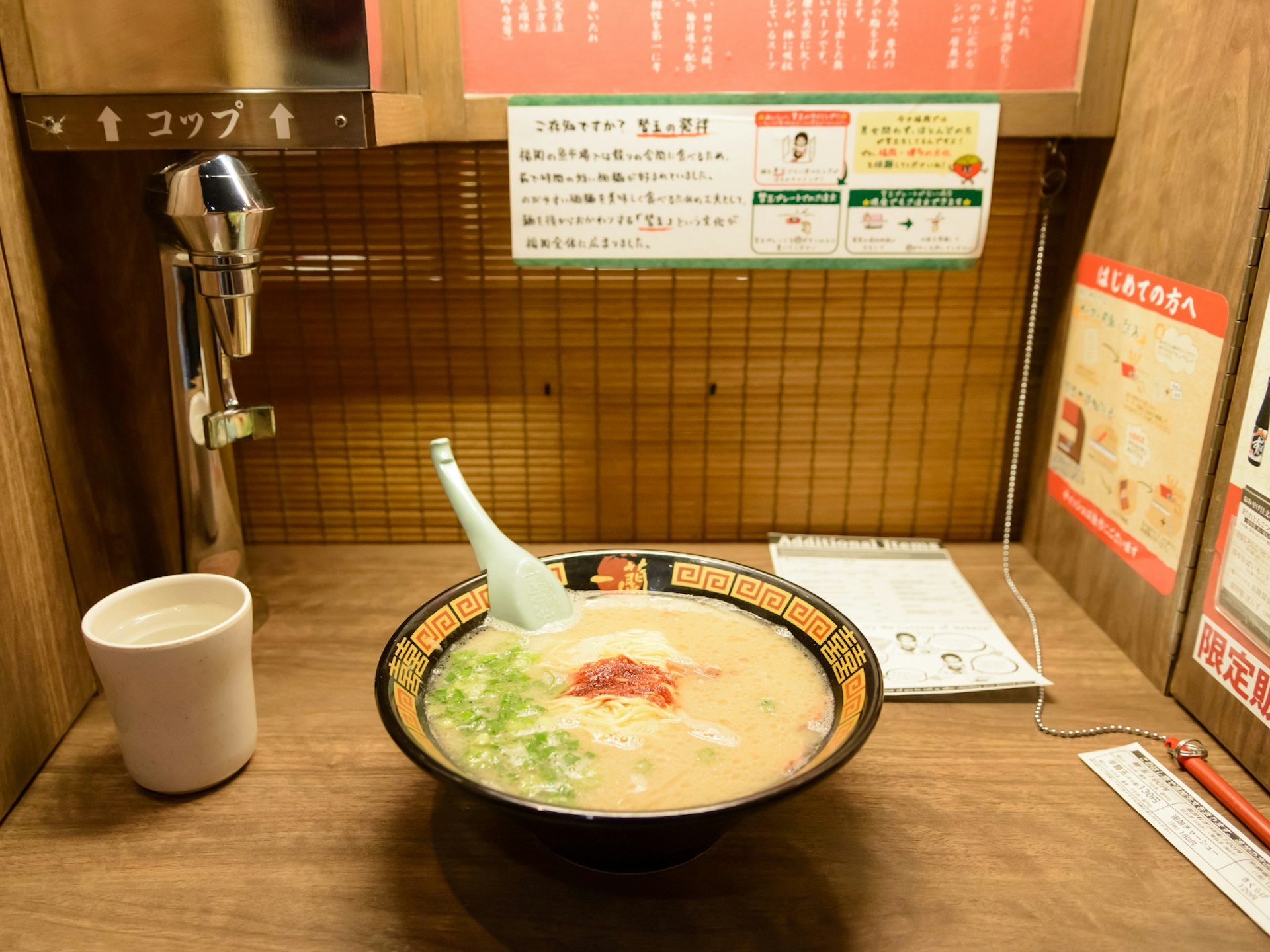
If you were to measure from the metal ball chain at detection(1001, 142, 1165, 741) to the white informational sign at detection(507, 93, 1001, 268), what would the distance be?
139mm

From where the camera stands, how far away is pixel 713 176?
1.34 m

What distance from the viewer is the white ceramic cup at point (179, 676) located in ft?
3.10

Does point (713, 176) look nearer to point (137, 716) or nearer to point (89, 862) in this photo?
point (137, 716)

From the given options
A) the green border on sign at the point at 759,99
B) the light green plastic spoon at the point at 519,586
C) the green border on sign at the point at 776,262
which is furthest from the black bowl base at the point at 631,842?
the green border on sign at the point at 759,99

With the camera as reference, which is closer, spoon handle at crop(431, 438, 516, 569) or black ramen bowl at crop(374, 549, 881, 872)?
black ramen bowl at crop(374, 549, 881, 872)

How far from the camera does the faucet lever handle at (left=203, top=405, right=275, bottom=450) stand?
1224mm

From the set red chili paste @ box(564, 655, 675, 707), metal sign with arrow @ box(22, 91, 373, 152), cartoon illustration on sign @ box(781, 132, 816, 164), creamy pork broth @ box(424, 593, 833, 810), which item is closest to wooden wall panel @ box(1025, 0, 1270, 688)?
cartoon illustration on sign @ box(781, 132, 816, 164)

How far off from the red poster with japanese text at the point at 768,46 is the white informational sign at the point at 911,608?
693 millimetres

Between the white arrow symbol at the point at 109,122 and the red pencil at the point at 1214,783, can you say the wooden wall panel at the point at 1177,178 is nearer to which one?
the red pencil at the point at 1214,783

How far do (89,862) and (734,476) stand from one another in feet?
3.37

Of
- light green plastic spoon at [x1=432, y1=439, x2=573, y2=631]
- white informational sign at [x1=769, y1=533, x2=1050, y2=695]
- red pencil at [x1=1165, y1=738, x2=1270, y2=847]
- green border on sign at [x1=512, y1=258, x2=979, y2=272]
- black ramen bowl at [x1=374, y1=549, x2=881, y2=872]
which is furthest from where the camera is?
green border on sign at [x1=512, y1=258, x2=979, y2=272]

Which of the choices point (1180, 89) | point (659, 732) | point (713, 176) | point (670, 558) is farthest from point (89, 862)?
point (1180, 89)

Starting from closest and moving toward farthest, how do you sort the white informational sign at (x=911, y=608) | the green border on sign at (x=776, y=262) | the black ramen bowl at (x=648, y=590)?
the black ramen bowl at (x=648, y=590) → the white informational sign at (x=911, y=608) → the green border on sign at (x=776, y=262)

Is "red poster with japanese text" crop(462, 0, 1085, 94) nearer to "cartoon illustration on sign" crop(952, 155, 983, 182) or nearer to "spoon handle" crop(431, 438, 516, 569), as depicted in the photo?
"cartoon illustration on sign" crop(952, 155, 983, 182)
